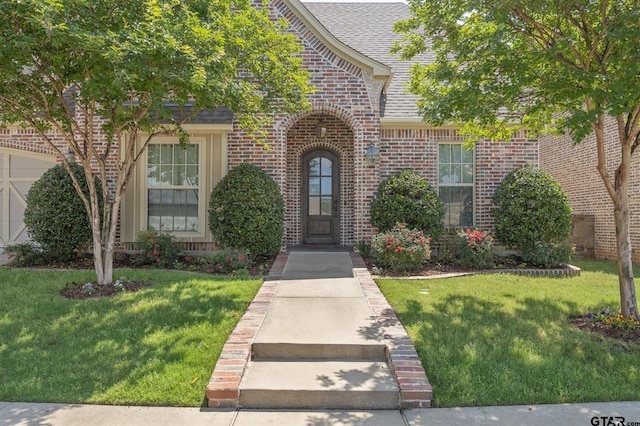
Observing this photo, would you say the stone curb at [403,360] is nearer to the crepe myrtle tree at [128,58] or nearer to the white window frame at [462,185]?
the crepe myrtle tree at [128,58]

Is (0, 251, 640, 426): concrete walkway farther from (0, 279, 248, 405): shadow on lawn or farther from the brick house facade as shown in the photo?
the brick house facade

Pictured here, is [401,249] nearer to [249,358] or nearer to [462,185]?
[462,185]

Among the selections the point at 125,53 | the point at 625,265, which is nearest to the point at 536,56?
the point at 625,265

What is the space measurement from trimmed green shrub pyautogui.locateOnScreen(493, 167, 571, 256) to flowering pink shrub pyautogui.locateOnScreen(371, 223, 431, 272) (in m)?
2.19

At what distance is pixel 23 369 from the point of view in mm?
4000

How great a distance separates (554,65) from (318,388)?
16.0ft

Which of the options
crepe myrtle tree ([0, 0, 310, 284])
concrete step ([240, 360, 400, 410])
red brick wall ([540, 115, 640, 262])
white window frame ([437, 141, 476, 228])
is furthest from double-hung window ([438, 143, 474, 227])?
concrete step ([240, 360, 400, 410])

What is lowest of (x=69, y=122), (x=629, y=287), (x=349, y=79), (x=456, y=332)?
(x=456, y=332)

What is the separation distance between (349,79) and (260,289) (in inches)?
212

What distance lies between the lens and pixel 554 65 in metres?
5.37

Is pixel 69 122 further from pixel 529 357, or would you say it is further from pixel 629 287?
pixel 629 287

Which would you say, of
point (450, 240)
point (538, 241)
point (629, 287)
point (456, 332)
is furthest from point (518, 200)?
point (456, 332)

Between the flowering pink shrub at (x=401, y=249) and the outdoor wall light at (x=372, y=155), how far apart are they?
195cm

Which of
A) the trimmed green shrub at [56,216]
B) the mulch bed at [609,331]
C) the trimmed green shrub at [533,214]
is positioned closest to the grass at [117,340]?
the trimmed green shrub at [56,216]
